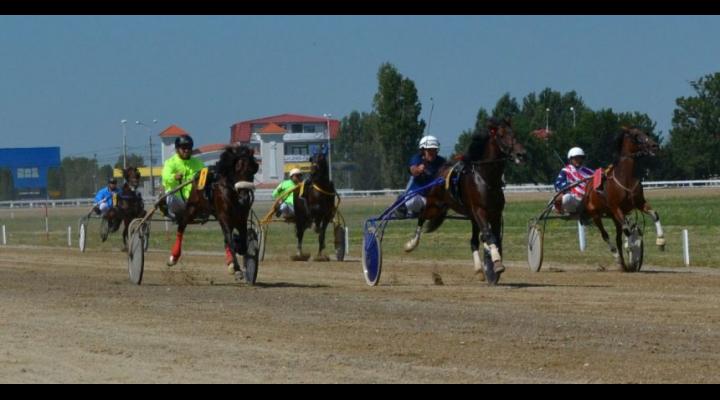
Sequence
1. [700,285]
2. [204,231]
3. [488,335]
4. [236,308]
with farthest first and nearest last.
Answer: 1. [204,231]
2. [700,285]
3. [236,308]
4. [488,335]

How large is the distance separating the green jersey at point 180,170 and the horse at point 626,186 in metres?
6.10

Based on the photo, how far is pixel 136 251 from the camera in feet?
68.3

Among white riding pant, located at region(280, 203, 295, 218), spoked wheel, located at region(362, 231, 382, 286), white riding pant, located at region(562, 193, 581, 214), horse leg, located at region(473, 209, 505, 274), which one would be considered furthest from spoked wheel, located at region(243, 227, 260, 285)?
white riding pant, located at region(280, 203, 295, 218)

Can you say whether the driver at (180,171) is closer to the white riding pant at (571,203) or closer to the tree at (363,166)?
the white riding pant at (571,203)

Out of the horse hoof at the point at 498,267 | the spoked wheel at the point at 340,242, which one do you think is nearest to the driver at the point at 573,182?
the horse hoof at the point at 498,267

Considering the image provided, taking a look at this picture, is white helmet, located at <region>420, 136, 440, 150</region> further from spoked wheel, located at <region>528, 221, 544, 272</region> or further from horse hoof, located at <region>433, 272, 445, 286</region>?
spoked wheel, located at <region>528, 221, 544, 272</region>

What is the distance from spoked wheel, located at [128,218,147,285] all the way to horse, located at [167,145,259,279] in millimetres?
1058

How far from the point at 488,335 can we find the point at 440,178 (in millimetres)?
6957

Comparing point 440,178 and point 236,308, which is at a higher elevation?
point 440,178

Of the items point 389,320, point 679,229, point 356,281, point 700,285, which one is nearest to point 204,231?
point 679,229

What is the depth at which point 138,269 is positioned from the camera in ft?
68.4

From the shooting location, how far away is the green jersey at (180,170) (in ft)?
68.2

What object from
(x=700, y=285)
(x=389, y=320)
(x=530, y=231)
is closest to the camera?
(x=389, y=320)
